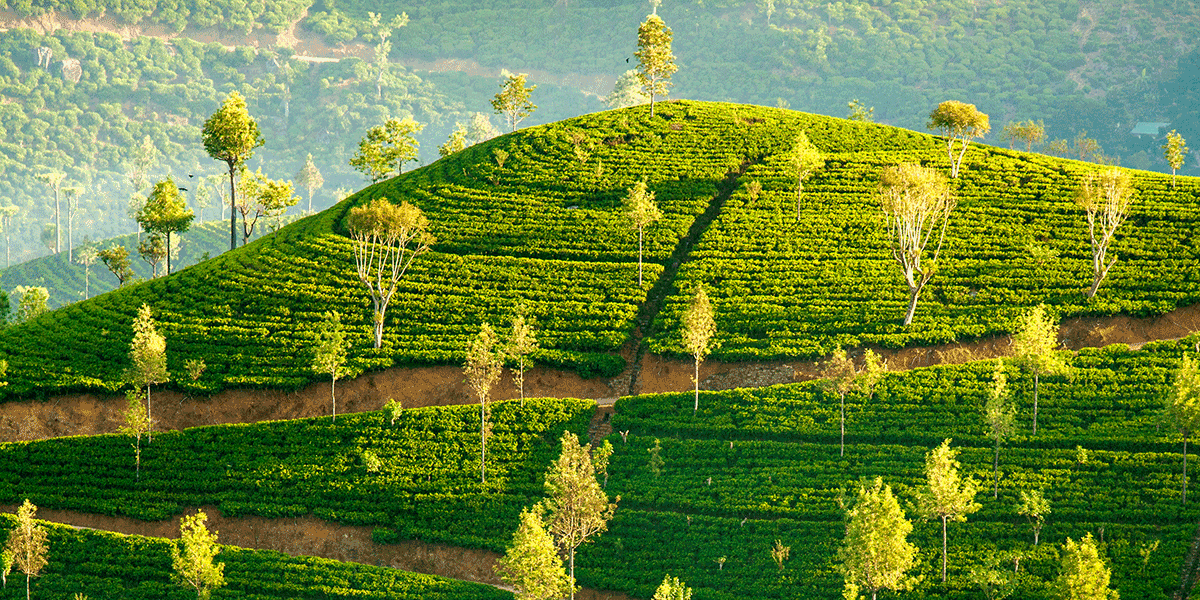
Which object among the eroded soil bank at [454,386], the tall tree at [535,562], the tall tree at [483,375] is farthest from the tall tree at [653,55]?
the tall tree at [535,562]

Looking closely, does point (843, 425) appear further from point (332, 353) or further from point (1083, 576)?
point (332, 353)

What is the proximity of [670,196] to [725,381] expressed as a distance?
1091 inches

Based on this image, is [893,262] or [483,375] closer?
[483,375]

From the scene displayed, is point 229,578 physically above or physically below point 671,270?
below

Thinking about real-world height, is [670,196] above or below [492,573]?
above

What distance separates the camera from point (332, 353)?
232 ft

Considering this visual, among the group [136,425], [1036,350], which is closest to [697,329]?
[1036,350]

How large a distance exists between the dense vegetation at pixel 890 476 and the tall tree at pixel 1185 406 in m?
2.23

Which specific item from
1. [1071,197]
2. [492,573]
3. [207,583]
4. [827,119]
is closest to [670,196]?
[827,119]

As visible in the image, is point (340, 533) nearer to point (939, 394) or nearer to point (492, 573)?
point (492, 573)

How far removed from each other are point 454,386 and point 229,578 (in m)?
22.8

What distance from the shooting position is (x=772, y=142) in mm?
107938

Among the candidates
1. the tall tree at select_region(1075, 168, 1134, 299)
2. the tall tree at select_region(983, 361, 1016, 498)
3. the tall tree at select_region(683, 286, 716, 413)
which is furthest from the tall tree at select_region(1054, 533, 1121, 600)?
the tall tree at select_region(1075, 168, 1134, 299)

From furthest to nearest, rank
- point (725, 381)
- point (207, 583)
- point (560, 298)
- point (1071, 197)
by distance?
point (1071, 197), point (560, 298), point (725, 381), point (207, 583)
